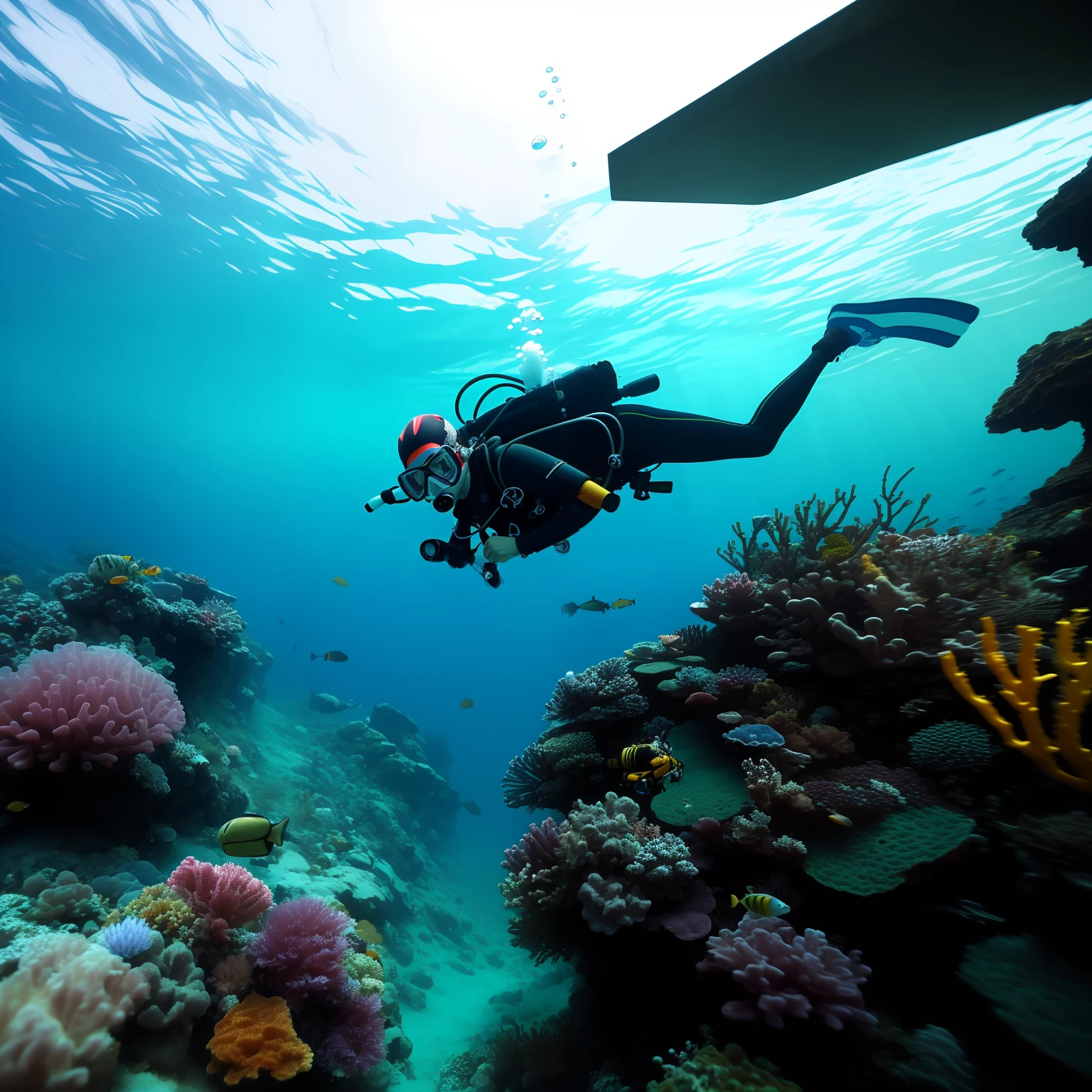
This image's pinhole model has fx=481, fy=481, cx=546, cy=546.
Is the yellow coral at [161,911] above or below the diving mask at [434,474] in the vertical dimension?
below

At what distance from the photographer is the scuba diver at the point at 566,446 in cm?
392

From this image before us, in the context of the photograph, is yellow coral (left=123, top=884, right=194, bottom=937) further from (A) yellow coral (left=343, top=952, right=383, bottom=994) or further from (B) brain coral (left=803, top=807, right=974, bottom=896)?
(B) brain coral (left=803, top=807, right=974, bottom=896)

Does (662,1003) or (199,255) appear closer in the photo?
(662,1003)

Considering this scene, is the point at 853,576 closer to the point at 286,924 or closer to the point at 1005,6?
the point at 1005,6

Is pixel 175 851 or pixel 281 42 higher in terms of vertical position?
pixel 281 42

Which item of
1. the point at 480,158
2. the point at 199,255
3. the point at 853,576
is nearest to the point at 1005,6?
the point at 853,576

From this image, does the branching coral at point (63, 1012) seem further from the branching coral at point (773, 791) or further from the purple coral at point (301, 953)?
the branching coral at point (773, 791)

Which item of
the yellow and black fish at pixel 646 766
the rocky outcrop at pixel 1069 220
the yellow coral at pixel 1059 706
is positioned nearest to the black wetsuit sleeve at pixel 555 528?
the yellow and black fish at pixel 646 766

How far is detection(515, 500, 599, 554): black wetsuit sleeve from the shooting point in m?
3.91

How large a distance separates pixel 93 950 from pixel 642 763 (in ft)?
11.3

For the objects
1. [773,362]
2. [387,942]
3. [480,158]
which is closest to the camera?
[387,942]

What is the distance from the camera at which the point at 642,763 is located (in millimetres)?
3643

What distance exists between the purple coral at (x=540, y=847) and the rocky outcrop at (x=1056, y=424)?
598 cm

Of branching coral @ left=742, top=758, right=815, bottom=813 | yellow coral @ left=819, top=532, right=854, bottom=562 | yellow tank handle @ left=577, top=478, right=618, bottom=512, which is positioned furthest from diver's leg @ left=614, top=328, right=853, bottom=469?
branching coral @ left=742, top=758, right=815, bottom=813
